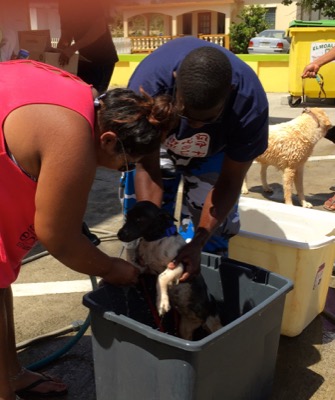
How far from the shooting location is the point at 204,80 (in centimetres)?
196

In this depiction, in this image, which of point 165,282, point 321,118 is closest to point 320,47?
point 321,118

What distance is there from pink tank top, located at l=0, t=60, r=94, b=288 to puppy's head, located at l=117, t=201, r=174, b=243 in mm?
385

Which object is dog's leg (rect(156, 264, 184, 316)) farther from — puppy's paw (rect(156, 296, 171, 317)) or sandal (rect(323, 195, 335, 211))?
A: sandal (rect(323, 195, 335, 211))

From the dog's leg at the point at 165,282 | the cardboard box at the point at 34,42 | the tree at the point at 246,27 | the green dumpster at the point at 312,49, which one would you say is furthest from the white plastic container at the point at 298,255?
the tree at the point at 246,27

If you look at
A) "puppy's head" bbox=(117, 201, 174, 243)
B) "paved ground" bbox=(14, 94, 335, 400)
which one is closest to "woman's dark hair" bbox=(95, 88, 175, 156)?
"puppy's head" bbox=(117, 201, 174, 243)

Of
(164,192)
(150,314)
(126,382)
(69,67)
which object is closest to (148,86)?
(164,192)

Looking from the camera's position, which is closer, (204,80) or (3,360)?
(204,80)

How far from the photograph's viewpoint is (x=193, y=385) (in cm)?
189

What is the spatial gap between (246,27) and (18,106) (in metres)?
26.3

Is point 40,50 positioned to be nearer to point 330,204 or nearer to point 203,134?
point 203,134

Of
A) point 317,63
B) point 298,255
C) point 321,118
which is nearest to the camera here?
point 298,255

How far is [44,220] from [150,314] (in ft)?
3.19

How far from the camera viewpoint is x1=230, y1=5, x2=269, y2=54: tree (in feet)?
82.6

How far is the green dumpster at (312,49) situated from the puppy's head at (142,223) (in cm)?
904
